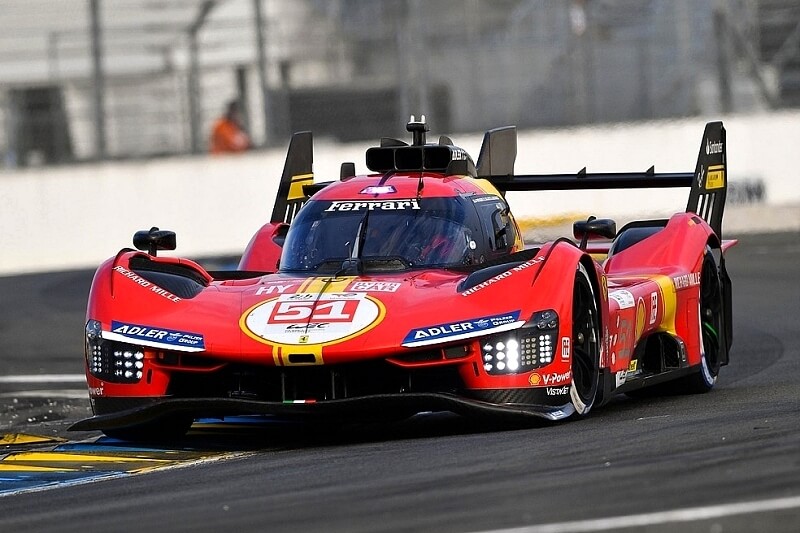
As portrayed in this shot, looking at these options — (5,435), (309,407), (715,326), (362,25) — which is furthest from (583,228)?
(362,25)

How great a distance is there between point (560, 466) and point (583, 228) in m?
3.32

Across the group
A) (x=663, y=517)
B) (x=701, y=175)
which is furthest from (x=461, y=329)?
(x=701, y=175)

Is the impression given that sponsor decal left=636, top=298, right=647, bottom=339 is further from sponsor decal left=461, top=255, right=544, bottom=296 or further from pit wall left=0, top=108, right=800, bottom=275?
pit wall left=0, top=108, right=800, bottom=275

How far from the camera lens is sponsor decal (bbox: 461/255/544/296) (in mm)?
7711

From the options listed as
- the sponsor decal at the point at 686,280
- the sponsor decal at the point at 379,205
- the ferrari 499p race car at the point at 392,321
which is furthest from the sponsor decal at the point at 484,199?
the sponsor decal at the point at 686,280

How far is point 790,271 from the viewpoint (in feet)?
56.1

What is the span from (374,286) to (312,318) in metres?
0.51

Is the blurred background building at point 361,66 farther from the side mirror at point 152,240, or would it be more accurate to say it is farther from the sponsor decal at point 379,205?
the sponsor decal at point 379,205

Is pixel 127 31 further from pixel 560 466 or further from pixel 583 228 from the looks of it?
pixel 560 466

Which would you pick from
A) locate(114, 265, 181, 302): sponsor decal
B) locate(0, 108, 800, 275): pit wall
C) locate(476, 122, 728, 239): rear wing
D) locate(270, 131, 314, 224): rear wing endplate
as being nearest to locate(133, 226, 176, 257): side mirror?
locate(114, 265, 181, 302): sponsor decal

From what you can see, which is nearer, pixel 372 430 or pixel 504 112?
pixel 372 430

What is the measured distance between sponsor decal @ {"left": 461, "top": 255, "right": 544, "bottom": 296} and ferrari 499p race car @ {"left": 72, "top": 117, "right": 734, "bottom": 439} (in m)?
0.02

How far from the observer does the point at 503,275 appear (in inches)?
307

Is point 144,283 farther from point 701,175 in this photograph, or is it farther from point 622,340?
point 701,175
